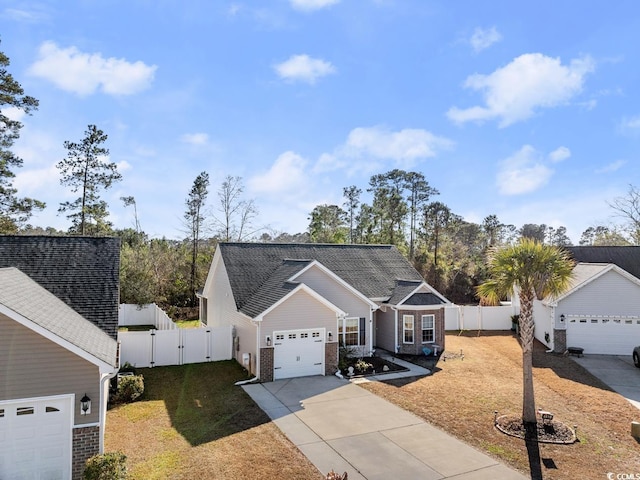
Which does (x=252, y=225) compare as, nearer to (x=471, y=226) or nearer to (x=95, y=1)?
(x=95, y=1)

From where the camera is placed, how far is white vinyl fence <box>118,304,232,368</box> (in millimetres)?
17859

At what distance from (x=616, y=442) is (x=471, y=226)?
61371mm

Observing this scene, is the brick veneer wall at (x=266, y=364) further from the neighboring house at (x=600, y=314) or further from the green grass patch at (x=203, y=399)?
the neighboring house at (x=600, y=314)

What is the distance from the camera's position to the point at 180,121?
17812 mm

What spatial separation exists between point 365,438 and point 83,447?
6.99 metres

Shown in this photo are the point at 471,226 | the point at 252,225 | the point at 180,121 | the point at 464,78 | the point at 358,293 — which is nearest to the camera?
the point at 464,78

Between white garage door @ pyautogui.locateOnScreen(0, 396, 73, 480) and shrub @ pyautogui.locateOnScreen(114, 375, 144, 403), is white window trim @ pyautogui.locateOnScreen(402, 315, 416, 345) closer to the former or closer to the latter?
shrub @ pyautogui.locateOnScreen(114, 375, 144, 403)

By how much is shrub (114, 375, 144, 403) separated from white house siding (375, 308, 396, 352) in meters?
12.5

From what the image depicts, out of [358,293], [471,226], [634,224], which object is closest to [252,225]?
[358,293]

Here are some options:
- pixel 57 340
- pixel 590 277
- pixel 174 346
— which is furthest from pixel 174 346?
pixel 590 277

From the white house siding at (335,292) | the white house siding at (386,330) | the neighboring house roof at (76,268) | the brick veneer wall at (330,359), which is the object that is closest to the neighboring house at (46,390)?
the neighboring house roof at (76,268)

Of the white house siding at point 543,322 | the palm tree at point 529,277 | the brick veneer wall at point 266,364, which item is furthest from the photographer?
the white house siding at point 543,322

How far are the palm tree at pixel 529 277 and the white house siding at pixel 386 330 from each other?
9254 mm

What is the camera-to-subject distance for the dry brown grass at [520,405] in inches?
397
